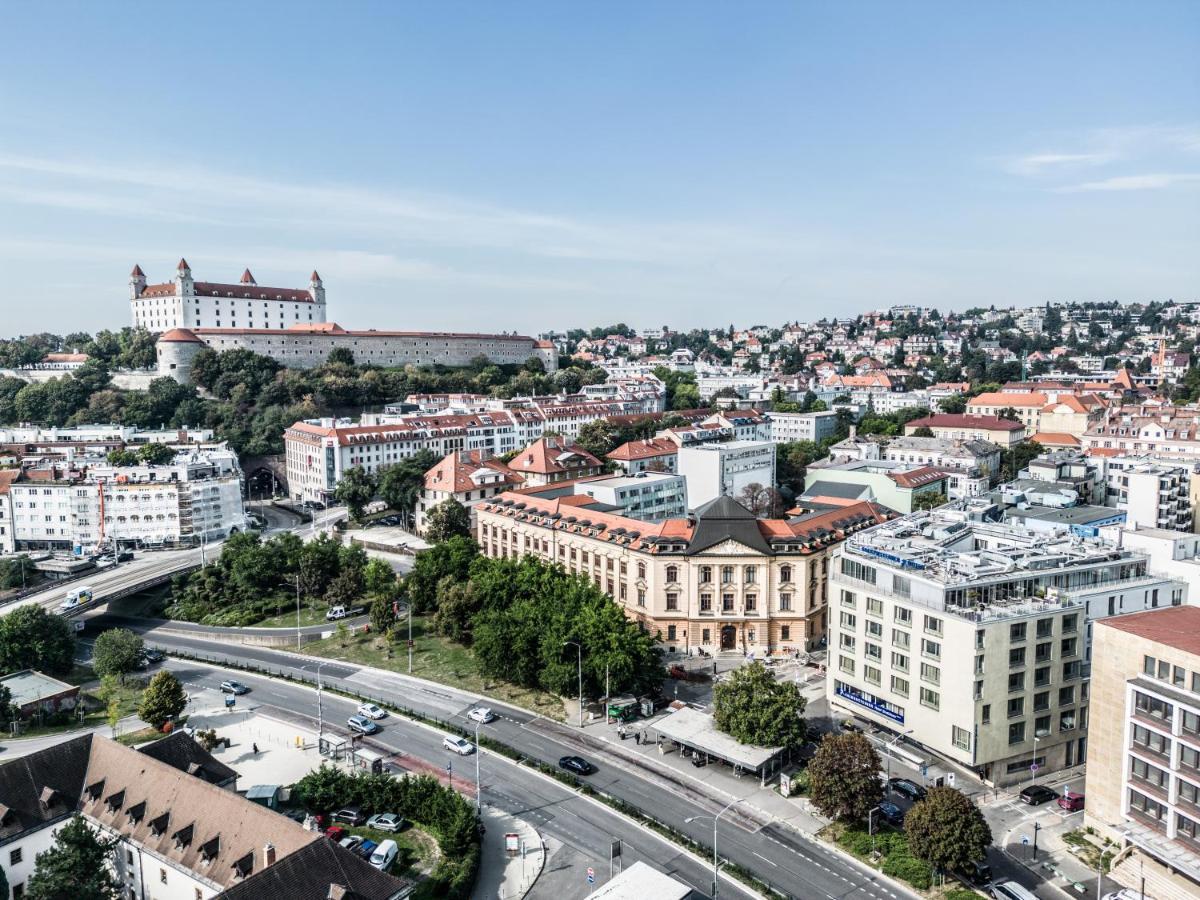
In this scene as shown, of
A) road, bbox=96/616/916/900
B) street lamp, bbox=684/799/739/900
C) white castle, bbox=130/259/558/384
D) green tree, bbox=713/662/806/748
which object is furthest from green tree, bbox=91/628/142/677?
white castle, bbox=130/259/558/384

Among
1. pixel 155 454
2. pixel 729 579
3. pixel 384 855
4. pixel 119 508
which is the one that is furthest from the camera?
pixel 155 454

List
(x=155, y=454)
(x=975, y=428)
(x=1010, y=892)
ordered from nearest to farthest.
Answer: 1. (x=1010, y=892)
2. (x=155, y=454)
3. (x=975, y=428)

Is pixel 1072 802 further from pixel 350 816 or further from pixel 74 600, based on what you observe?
pixel 74 600

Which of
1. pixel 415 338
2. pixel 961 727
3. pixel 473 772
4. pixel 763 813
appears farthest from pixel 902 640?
pixel 415 338

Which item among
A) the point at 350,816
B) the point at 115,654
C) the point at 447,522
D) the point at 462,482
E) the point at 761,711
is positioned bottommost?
the point at 350,816

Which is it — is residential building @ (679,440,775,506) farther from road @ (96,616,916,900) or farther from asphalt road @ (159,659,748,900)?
asphalt road @ (159,659,748,900)

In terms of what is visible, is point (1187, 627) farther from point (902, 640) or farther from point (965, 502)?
point (965, 502)

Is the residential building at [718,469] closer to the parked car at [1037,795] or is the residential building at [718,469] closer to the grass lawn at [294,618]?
the grass lawn at [294,618]

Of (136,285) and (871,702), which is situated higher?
(136,285)

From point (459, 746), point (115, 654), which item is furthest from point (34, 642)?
point (459, 746)
